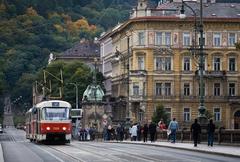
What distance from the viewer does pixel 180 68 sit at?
11612 cm

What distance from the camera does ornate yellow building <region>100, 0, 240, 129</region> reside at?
115562 millimetres

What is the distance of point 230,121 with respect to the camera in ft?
381

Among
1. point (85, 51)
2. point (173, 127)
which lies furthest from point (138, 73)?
point (85, 51)

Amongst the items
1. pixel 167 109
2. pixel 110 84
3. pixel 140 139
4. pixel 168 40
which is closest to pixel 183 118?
pixel 167 109

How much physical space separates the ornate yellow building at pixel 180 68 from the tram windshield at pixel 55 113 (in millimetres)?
56009

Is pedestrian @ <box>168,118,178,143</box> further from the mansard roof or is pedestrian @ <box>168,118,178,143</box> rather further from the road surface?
the mansard roof

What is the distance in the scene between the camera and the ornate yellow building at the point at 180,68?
379 ft

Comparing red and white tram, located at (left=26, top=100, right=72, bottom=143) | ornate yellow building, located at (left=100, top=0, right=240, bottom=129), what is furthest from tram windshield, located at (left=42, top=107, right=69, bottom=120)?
ornate yellow building, located at (left=100, top=0, right=240, bottom=129)

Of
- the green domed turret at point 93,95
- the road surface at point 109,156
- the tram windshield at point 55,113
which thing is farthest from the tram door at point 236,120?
the road surface at point 109,156

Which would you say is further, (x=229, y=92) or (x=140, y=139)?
(x=229, y=92)

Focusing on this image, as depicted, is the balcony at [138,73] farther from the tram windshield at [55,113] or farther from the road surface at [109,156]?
the road surface at [109,156]

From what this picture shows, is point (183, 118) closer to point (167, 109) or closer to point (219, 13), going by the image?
point (167, 109)

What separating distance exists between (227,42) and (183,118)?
465 inches

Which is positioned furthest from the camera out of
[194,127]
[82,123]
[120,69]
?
[120,69]
